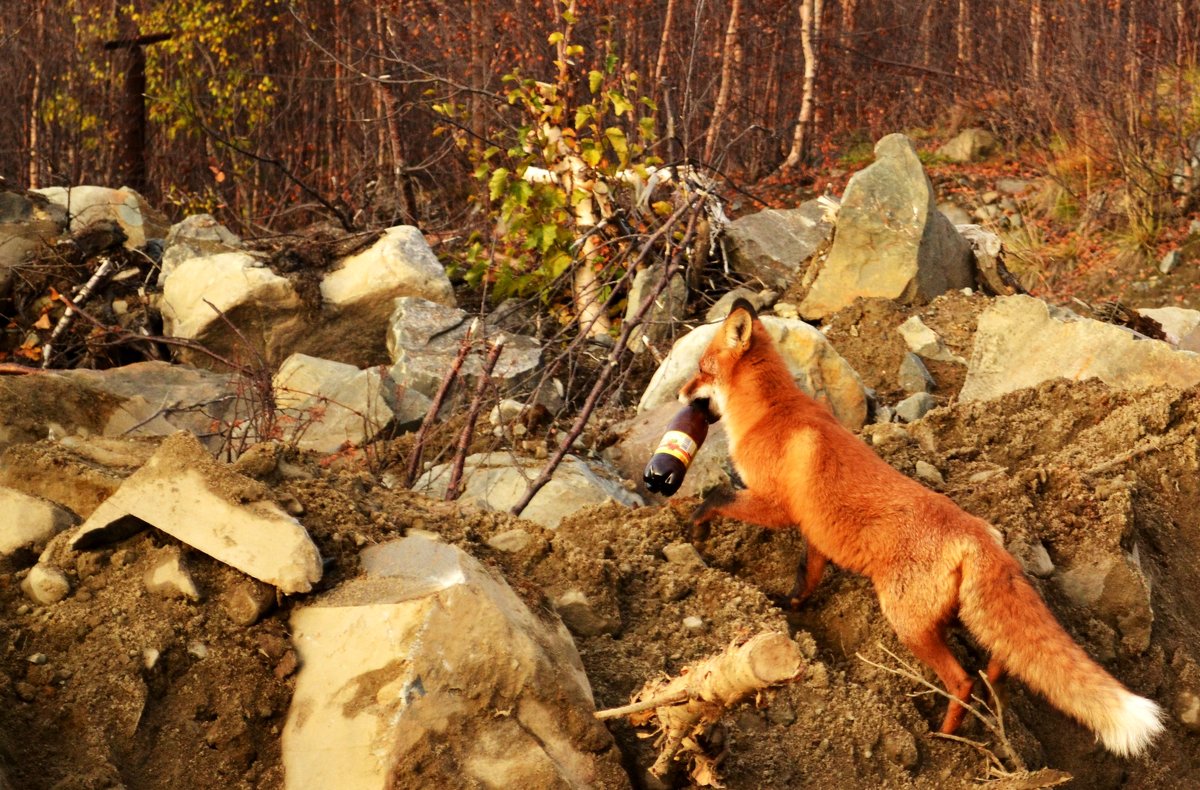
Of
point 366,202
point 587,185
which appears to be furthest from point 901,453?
point 366,202

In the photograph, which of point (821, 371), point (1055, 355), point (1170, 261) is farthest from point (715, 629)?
point (1170, 261)

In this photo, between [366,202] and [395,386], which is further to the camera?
[366,202]

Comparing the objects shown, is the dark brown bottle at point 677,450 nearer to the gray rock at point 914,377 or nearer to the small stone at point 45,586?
the small stone at point 45,586

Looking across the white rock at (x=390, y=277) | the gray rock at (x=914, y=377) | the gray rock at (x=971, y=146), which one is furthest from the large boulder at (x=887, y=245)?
the gray rock at (x=971, y=146)

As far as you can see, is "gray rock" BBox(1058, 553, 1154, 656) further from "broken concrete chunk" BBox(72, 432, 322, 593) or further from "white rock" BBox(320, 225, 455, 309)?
"white rock" BBox(320, 225, 455, 309)

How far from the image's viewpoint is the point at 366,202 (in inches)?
547

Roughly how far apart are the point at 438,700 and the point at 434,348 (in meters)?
6.49

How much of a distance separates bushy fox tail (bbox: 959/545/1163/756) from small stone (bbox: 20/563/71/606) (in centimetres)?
295

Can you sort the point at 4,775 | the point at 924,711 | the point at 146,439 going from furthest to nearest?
1. the point at 146,439
2. the point at 924,711
3. the point at 4,775

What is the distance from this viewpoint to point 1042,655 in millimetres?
4094

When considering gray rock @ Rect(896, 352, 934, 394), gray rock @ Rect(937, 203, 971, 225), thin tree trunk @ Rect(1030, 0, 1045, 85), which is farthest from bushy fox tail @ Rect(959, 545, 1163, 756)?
thin tree trunk @ Rect(1030, 0, 1045, 85)

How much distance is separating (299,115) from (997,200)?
393 inches

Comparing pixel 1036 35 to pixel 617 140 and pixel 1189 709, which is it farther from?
pixel 1189 709

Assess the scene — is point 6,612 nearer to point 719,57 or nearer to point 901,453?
point 901,453
